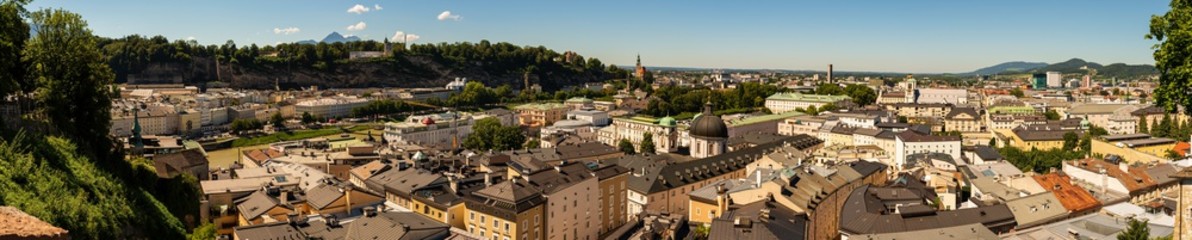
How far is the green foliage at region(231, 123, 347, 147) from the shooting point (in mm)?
60975

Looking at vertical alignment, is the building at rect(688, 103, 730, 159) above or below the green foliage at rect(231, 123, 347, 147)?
above

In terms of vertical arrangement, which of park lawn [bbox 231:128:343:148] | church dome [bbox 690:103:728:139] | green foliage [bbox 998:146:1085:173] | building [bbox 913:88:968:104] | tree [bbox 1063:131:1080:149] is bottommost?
park lawn [bbox 231:128:343:148]

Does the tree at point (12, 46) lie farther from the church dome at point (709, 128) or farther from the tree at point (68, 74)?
the church dome at point (709, 128)

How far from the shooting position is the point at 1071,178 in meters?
30.6

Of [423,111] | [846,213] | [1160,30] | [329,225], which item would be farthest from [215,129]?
[1160,30]

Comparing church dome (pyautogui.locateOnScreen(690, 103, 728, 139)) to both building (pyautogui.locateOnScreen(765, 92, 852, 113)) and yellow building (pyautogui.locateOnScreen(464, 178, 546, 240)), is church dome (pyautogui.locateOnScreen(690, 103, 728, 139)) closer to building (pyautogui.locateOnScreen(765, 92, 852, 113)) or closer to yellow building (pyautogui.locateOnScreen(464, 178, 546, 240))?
yellow building (pyautogui.locateOnScreen(464, 178, 546, 240))

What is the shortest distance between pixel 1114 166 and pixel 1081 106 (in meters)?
47.7

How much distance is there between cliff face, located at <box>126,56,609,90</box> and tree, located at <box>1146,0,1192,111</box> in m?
106

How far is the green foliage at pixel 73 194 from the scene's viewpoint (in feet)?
41.1

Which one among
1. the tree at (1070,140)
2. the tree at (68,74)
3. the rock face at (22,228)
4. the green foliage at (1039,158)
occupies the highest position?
the tree at (68,74)

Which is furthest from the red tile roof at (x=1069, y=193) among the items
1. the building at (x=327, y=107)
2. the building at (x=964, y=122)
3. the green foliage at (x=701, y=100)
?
the building at (x=327, y=107)

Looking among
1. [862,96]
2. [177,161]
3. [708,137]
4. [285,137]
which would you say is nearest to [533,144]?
[708,137]

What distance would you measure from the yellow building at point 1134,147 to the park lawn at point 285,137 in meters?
53.5

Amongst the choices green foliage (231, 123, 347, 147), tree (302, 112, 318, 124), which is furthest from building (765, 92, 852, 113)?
tree (302, 112, 318, 124)
